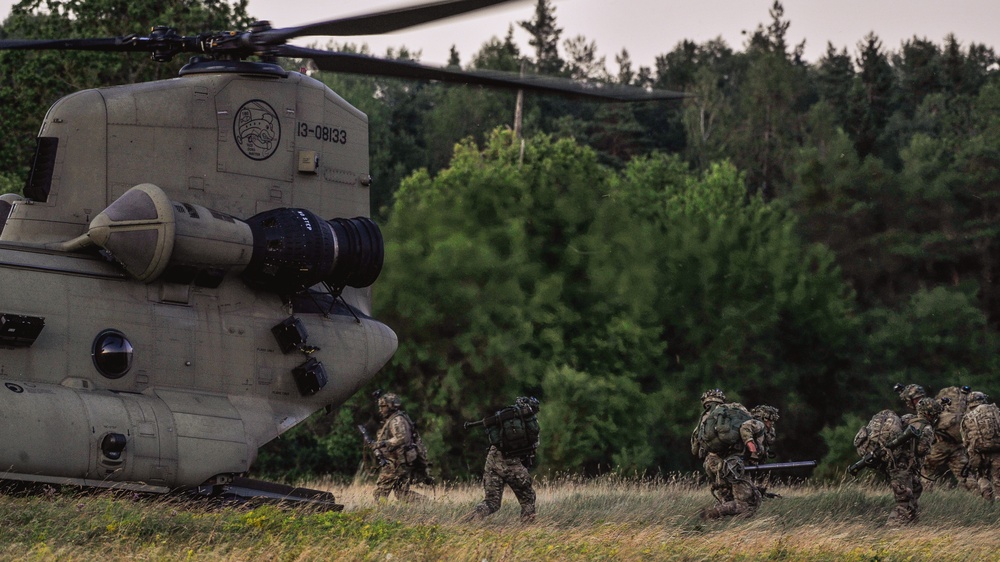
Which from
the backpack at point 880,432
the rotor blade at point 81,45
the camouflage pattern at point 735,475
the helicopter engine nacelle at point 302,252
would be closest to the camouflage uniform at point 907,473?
the backpack at point 880,432

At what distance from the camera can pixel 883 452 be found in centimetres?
1741

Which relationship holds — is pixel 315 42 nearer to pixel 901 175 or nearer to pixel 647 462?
pixel 901 175

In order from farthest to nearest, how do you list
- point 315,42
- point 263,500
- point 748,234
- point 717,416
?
point 315,42
point 748,234
point 717,416
point 263,500

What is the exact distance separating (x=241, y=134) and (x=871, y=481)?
13200mm

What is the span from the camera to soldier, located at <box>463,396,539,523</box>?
1583 cm

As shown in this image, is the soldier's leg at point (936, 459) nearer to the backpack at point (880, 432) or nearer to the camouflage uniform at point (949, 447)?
the camouflage uniform at point (949, 447)

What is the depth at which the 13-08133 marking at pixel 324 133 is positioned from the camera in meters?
15.7

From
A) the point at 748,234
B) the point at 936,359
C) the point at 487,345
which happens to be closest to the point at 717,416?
the point at 487,345

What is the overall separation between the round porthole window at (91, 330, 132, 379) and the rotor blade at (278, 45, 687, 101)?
3.46m

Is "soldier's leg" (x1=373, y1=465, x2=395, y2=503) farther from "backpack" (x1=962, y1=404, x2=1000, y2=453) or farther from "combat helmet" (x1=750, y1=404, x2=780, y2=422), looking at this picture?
"backpack" (x1=962, y1=404, x2=1000, y2=453)

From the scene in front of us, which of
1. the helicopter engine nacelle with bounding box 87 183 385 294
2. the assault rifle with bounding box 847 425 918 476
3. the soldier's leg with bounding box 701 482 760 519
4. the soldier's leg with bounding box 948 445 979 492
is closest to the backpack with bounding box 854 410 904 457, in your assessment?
the assault rifle with bounding box 847 425 918 476

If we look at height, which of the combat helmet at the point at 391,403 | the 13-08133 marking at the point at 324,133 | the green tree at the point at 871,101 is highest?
the green tree at the point at 871,101

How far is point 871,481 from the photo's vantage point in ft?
75.7

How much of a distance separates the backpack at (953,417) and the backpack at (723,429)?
213 inches
